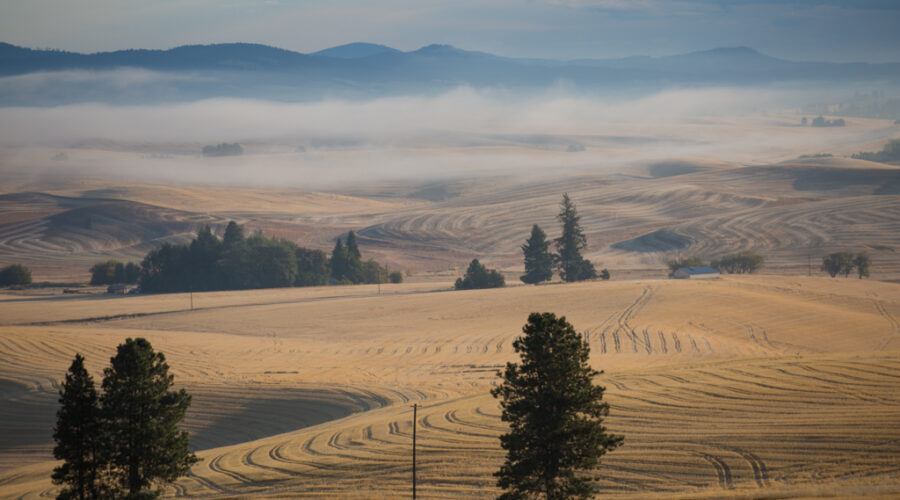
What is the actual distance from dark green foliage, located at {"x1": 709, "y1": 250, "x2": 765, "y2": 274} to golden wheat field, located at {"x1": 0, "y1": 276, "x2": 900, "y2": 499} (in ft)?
63.4

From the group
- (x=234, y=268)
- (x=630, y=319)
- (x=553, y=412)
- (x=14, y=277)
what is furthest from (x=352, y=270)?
(x=553, y=412)

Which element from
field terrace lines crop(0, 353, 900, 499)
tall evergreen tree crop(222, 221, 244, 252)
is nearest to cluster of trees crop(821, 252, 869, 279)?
field terrace lines crop(0, 353, 900, 499)

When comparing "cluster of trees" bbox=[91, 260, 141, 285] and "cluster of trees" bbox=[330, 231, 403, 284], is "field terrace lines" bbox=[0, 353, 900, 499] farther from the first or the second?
"cluster of trees" bbox=[91, 260, 141, 285]

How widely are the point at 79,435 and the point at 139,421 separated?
1506mm

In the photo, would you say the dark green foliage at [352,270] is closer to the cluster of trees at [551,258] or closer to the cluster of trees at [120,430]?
the cluster of trees at [551,258]

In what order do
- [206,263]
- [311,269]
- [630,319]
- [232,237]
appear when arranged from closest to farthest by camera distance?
[630,319]
[206,263]
[311,269]
[232,237]

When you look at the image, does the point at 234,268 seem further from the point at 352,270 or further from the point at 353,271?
the point at 353,271

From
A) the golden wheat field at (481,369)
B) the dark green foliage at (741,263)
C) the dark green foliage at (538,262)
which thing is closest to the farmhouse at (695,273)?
the golden wheat field at (481,369)

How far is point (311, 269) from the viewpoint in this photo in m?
109

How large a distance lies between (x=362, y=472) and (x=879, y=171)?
190 m

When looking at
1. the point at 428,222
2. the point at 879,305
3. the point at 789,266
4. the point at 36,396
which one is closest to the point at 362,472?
the point at 36,396

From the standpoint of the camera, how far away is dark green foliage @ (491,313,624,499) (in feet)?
68.5

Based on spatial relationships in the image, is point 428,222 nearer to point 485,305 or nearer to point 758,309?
point 485,305

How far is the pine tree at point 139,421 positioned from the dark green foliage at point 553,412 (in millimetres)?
Result: 8935
